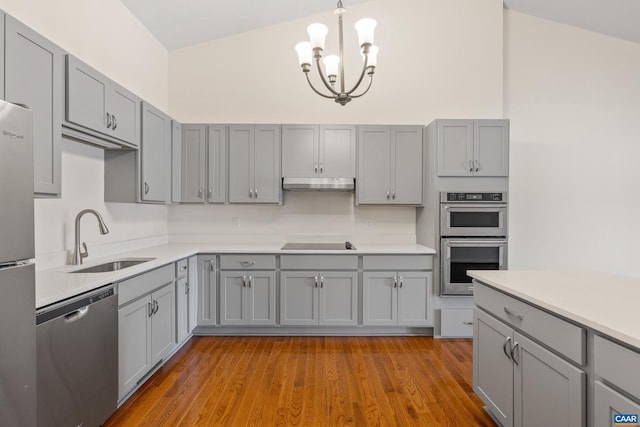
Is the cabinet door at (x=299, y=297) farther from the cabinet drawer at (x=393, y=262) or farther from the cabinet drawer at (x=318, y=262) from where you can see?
the cabinet drawer at (x=393, y=262)

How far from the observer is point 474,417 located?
2.08 metres

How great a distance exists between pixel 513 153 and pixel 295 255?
292cm

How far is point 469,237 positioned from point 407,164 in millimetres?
1021

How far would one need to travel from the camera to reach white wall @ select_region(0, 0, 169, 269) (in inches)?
88.0

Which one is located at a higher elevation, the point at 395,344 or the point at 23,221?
the point at 23,221

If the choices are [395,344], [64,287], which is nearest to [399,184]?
[395,344]

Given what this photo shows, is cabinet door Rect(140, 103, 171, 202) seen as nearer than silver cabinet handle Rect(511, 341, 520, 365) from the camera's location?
No

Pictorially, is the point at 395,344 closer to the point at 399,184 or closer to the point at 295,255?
the point at 295,255

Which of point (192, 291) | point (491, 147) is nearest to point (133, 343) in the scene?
point (192, 291)

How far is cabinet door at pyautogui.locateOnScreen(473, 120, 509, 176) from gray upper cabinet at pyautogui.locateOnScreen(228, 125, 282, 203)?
6.93 feet

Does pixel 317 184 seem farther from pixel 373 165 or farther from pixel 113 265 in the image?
pixel 113 265

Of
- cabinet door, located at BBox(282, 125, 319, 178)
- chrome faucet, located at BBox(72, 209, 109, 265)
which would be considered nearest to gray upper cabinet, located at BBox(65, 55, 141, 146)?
chrome faucet, located at BBox(72, 209, 109, 265)

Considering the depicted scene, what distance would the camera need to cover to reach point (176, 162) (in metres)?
3.61

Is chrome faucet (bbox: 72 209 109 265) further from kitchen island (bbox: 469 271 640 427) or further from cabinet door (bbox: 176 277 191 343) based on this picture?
kitchen island (bbox: 469 271 640 427)
